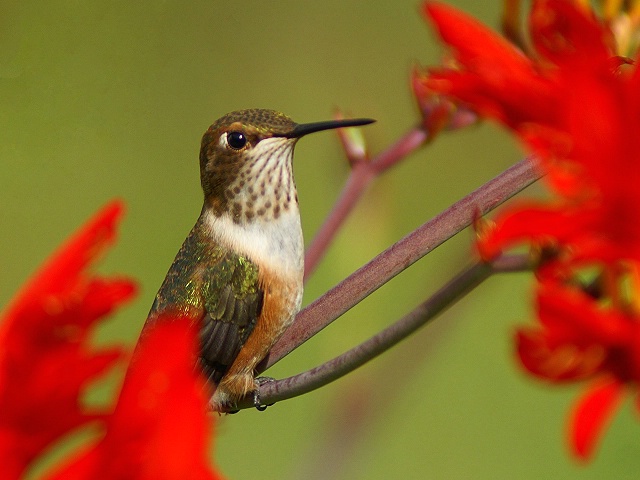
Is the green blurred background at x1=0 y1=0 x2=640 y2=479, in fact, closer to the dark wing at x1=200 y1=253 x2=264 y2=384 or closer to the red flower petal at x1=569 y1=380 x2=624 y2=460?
the dark wing at x1=200 y1=253 x2=264 y2=384

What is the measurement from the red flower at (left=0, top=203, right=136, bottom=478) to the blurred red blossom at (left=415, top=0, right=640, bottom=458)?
232mm

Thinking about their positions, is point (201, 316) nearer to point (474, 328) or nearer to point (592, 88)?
point (592, 88)

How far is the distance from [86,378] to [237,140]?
109 centimetres

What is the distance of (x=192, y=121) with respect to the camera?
18.7ft

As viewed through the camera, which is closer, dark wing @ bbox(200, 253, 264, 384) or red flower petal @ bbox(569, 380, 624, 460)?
red flower petal @ bbox(569, 380, 624, 460)

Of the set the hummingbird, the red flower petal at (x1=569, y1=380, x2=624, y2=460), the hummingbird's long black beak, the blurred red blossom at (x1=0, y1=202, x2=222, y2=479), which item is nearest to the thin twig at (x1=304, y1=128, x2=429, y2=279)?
the hummingbird's long black beak

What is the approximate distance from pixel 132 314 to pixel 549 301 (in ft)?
12.5

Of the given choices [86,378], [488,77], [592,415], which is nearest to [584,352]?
[592,415]

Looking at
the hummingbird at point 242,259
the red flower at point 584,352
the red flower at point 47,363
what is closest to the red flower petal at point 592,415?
the red flower at point 584,352

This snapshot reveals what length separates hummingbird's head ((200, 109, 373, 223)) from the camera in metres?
1.60

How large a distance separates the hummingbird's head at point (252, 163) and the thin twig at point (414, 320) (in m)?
0.79

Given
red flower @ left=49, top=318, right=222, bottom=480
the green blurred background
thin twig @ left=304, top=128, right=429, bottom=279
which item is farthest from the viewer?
the green blurred background

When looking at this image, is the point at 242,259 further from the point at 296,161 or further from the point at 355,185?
the point at 296,161

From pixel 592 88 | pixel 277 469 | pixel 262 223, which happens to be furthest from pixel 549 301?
pixel 277 469
